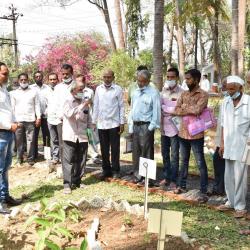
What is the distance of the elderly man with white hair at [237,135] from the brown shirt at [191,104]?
52 centimetres

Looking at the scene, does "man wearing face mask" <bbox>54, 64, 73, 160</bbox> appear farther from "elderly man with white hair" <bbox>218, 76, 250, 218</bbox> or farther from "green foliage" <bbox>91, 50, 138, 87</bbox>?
"green foliage" <bbox>91, 50, 138, 87</bbox>

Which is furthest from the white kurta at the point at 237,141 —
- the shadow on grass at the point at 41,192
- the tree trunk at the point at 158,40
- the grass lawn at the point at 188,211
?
the tree trunk at the point at 158,40

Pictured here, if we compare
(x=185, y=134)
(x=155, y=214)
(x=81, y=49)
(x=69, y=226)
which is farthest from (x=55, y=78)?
(x=81, y=49)

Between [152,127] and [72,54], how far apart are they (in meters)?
19.1

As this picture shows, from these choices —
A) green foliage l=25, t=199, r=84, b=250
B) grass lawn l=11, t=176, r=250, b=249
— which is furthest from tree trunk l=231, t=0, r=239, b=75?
green foliage l=25, t=199, r=84, b=250

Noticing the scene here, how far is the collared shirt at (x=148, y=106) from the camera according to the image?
23.5ft

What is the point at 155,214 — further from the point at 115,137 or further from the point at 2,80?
the point at 115,137

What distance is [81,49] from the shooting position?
26.2m

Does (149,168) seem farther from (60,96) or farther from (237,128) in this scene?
(60,96)

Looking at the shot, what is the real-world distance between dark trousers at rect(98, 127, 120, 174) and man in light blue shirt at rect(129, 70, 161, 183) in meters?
0.61

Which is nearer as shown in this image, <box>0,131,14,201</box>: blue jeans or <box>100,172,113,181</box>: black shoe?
<box>0,131,14,201</box>: blue jeans

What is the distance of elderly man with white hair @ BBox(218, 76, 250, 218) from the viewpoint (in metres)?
5.76

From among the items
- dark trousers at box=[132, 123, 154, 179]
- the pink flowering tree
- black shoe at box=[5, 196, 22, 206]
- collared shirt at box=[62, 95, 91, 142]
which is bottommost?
black shoe at box=[5, 196, 22, 206]

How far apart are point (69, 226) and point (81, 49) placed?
70.9ft
